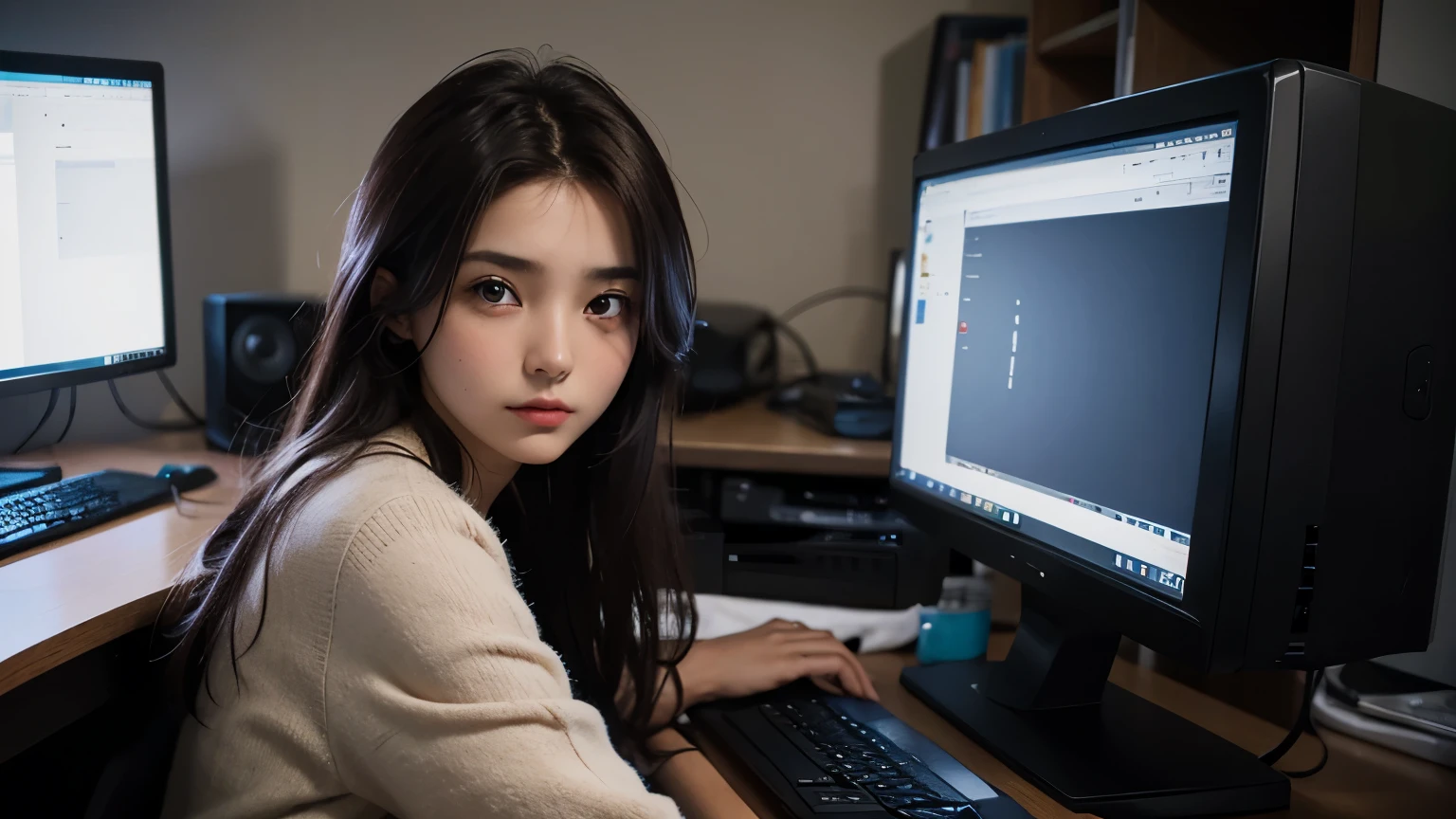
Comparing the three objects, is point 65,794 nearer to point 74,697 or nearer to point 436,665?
point 74,697

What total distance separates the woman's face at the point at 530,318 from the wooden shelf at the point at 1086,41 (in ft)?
2.50

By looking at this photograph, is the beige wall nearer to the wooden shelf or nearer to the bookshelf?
the wooden shelf

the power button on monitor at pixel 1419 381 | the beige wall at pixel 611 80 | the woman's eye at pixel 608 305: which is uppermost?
the beige wall at pixel 611 80

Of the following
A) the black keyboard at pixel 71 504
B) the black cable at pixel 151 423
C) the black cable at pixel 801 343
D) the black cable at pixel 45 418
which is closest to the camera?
the black keyboard at pixel 71 504

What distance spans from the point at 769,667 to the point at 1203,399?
17.8 inches

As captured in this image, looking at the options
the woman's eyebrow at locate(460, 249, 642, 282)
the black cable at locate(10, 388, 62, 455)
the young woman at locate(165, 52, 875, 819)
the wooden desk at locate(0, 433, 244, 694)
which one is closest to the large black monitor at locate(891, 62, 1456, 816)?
the young woman at locate(165, 52, 875, 819)

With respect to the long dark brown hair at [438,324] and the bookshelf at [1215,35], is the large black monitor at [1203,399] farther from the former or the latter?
the bookshelf at [1215,35]

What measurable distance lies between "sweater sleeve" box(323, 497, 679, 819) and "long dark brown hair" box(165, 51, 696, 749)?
102 mm

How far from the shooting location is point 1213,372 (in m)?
0.64

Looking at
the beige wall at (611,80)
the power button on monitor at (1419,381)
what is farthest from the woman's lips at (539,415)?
the beige wall at (611,80)

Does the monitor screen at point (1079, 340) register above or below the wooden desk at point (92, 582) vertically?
above

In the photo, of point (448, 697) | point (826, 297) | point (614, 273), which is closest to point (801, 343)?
point (826, 297)

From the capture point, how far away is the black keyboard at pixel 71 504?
3.05ft

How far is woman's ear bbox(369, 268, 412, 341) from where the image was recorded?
80 cm
